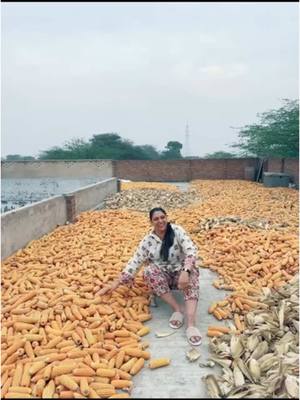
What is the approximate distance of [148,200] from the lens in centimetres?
1258

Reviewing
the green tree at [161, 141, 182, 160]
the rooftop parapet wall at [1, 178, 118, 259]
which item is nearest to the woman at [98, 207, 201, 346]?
the rooftop parapet wall at [1, 178, 118, 259]

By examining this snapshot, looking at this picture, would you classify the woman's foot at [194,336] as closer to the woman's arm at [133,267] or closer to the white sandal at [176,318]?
the white sandal at [176,318]

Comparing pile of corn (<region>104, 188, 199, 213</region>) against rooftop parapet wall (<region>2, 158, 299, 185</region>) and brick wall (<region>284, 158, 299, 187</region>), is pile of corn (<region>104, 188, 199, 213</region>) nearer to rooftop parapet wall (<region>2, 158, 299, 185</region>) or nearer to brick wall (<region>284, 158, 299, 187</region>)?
brick wall (<region>284, 158, 299, 187</region>)

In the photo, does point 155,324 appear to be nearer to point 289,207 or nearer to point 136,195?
point 289,207

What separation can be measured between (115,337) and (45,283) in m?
1.28

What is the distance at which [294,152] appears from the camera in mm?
20750

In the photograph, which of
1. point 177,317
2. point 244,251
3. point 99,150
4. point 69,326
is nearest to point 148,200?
point 244,251

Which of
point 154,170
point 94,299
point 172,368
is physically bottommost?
point 172,368

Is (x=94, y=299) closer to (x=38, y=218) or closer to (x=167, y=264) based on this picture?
(x=167, y=264)

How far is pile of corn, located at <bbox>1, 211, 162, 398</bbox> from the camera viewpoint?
9.25 feet

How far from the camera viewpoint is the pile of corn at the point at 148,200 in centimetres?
1149

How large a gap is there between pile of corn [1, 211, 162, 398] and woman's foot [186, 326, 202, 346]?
1.15 ft

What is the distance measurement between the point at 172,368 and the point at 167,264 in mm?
1073

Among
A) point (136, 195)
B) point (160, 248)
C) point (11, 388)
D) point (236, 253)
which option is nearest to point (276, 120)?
point (136, 195)
